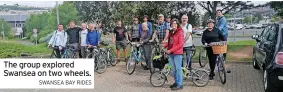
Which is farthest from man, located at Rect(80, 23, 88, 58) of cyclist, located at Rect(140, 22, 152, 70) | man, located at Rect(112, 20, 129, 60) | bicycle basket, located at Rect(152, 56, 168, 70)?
bicycle basket, located at Rect(152, 56, 168, 70)

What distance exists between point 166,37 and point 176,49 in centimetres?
142

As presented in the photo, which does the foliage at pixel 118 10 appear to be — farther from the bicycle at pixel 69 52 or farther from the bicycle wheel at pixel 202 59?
the bicycle at pixel 69 52

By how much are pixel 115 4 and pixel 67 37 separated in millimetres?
5345

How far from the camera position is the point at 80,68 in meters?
7.21

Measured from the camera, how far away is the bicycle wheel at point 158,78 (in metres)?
7.35

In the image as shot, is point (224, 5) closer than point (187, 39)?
No

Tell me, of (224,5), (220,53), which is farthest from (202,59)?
(224,5)

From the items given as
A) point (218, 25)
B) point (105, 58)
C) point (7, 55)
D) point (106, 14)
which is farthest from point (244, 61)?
point (7, 55)

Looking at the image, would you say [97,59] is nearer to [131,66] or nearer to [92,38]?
[92,38]

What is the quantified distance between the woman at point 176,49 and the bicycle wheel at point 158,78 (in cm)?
37

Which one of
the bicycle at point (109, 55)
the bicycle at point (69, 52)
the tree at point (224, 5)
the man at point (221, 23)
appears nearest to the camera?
the man at point (221, 23)

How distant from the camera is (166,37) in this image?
808 centimetres

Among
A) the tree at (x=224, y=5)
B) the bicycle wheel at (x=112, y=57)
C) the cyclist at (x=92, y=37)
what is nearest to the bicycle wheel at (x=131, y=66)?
the cyclist at (x=92, y=37)

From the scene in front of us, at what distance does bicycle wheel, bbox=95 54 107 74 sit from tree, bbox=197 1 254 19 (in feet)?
37.7
